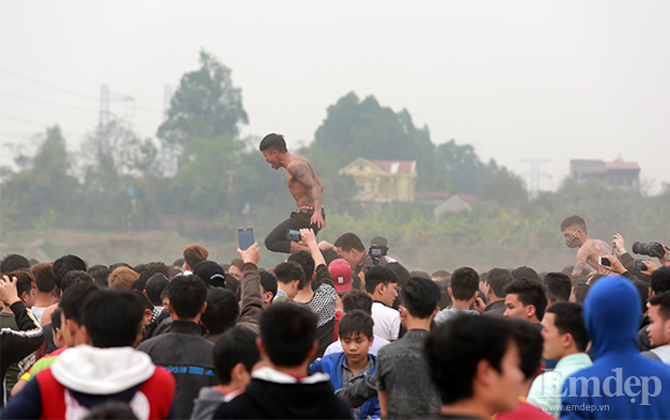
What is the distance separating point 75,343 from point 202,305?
2.03 feet

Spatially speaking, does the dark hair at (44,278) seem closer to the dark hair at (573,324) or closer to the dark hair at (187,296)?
the dark hair at (187,296)

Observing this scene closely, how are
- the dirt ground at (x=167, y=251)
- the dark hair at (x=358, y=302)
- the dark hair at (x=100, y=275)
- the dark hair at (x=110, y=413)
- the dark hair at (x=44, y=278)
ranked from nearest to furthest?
the dark hair at (x=110, y=413) < the dark hair at (x=358, y=302) < the dark hair at (x=44, y=278) < the dark hair at (x=100, y=275) < the dirt ground at (x=167, y=251)

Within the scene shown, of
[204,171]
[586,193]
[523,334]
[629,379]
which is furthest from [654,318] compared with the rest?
[204,171]

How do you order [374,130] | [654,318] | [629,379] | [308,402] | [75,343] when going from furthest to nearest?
1. [374,130]
2. [654,318]
3. [75,343]
4. [629,379]
5. [308,402]

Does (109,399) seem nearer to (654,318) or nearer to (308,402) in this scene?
(308,402)

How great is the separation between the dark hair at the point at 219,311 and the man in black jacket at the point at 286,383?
1.01 m

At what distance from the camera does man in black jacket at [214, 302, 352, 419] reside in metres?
2.28

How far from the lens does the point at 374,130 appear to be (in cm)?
5578

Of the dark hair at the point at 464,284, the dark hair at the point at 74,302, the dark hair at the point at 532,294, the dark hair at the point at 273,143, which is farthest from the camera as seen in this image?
the dark hair at the point at 273,143

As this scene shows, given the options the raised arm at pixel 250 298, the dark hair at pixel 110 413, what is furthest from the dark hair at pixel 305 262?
the dark hair at pixel 110 413

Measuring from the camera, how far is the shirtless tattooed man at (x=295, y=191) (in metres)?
7.57

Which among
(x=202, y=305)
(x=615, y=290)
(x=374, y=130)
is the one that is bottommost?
(x=202, y=305)

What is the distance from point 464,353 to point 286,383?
61 cm

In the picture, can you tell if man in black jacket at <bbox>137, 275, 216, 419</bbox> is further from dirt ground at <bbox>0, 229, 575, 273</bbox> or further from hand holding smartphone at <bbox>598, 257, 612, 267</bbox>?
dirt ground at <bbox>0, 229, 575, 273</bbox>
